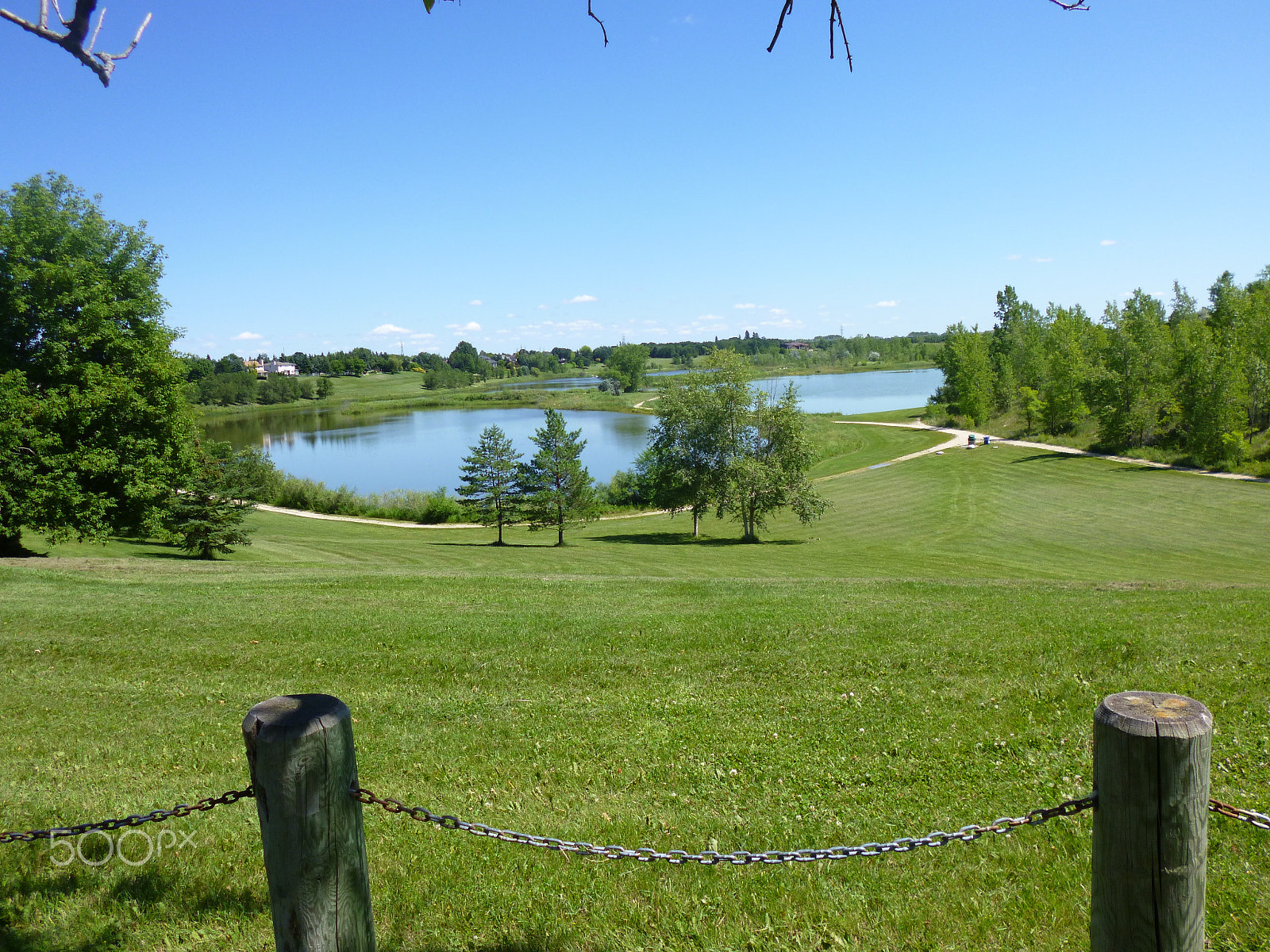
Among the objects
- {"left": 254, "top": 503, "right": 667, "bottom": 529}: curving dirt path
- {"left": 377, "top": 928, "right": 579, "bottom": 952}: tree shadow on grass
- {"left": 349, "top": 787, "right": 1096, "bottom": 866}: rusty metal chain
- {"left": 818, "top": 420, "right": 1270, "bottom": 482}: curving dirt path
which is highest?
{"left": 349, "top": 787, "right": 1096, "bottom": 866}: rusty metal chain

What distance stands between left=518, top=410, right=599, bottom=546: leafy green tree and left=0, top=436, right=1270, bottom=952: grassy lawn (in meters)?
21.8

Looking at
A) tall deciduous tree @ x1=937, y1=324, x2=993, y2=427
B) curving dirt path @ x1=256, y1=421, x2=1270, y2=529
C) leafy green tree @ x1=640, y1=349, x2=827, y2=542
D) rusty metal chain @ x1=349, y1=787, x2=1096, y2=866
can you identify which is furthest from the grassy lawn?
tall deciduous tree @ x1=937, y1=324, x2=993, y2=427

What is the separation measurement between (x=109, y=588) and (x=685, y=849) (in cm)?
1313

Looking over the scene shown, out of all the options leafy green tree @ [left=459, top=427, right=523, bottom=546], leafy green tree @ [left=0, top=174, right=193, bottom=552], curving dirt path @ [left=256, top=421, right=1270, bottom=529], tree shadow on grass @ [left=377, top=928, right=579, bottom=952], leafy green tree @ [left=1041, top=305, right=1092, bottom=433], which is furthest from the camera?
leafy green tree @ [left=1041, top=305, right=1092, bottom=433]

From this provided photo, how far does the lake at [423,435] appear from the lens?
6981 cm

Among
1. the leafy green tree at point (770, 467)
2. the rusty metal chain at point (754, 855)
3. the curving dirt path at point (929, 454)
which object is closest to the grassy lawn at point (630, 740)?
the rusty metal chain at point (754, 855)

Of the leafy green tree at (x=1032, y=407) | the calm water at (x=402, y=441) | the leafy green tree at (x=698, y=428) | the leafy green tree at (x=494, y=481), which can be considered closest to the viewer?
the leafy green tree at (x=494, y=481)

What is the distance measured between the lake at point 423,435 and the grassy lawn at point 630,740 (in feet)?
111

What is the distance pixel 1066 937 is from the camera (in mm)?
3500

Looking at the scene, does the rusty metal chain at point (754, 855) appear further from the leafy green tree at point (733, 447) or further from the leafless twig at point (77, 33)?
the leafy green tree at point (733, 447)

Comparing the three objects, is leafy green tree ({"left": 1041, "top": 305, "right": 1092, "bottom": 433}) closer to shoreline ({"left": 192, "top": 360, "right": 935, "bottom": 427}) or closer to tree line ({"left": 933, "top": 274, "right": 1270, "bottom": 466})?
tree line ({"left": 933, "top": 274, "right": 1270, "bottom": 466})

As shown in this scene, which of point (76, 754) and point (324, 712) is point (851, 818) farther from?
point (76, 754)

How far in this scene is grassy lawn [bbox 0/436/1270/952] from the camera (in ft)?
12.3

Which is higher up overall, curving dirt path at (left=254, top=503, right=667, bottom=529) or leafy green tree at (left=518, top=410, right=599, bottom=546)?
leafy green tree at (left=518, top=410, right=599, bottom=546)
